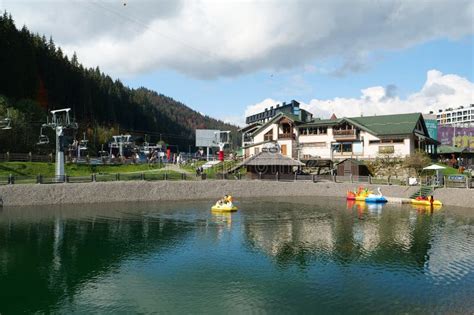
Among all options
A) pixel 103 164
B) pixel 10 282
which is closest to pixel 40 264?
pixel 10 282

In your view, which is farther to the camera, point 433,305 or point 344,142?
point 344,142

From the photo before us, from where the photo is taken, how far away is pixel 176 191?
189 feet

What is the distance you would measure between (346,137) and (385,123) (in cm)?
832

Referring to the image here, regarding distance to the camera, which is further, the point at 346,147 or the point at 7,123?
the point at 346,147

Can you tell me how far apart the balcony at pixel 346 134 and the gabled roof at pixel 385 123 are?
145 cm

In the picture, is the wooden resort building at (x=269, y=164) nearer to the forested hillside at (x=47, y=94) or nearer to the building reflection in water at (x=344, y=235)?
the building reflection in water at (x=344, y=235)

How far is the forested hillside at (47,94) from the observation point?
247ft

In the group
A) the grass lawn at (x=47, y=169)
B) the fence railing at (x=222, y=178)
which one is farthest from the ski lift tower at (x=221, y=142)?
the fence railing at (x=222, y=178)

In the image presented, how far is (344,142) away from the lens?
7538 cm

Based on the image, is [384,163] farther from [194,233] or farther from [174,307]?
[174,307]

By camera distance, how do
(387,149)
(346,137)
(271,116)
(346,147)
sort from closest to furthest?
(387,149) < (346,137) < (346,147) < (271,116)

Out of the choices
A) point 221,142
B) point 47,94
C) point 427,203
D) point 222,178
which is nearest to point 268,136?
point 221,142

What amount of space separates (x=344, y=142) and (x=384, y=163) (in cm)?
922

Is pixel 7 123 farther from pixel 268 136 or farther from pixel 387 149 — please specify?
pixel 387 149
